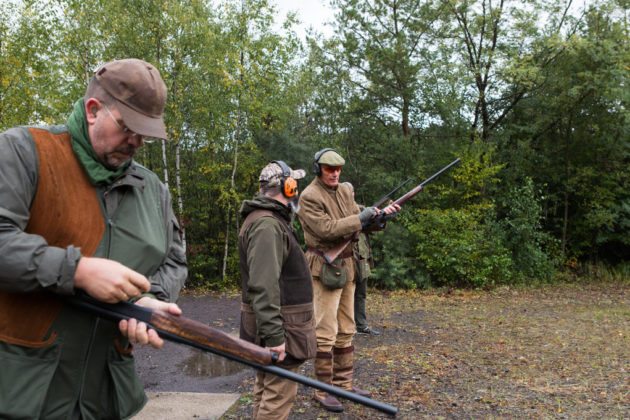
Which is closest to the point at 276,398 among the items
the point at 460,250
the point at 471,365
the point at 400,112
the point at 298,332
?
the point at 298,332

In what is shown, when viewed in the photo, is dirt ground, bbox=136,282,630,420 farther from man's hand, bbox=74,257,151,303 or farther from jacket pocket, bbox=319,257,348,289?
man's hand, bbox=74,257,151,303

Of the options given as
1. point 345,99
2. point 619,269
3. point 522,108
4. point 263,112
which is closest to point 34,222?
point 263,112

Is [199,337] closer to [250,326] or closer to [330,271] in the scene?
[250,326]

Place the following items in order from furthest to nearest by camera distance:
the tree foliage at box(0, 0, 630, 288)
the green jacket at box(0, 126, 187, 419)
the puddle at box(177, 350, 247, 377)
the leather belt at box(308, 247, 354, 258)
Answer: the tree foliage at box(0, 0, 630, 288)
the puddle at box(177, 350, 247, 377)
the leather belt at box(308, 247, 354, 258)
the green jacket at box(0, 126, 187, 419)

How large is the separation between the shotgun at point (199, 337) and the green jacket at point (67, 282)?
11 cm

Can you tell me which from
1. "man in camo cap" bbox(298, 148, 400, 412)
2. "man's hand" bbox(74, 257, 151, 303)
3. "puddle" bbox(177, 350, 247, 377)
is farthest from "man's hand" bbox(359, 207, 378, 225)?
"man's hand" bbox(74, 257, 151, 303)

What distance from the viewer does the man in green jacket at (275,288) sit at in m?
3.07

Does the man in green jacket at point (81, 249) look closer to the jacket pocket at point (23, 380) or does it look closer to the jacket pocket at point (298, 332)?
the jacket pocket at point (23, 380)

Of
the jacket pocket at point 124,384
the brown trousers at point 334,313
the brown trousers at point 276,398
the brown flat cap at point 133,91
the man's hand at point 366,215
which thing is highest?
the brown flat cap at point 133,91

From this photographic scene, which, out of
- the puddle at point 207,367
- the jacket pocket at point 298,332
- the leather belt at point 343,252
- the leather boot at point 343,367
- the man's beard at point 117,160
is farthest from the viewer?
the puddle at point 207,367

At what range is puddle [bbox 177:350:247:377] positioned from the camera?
5.80 meters

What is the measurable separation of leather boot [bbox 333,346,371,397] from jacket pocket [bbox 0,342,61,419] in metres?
3.43

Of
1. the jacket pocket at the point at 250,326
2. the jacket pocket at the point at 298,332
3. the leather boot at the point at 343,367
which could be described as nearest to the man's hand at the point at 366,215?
the leather boot at the point at 343,367

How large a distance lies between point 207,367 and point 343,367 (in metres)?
2.15
